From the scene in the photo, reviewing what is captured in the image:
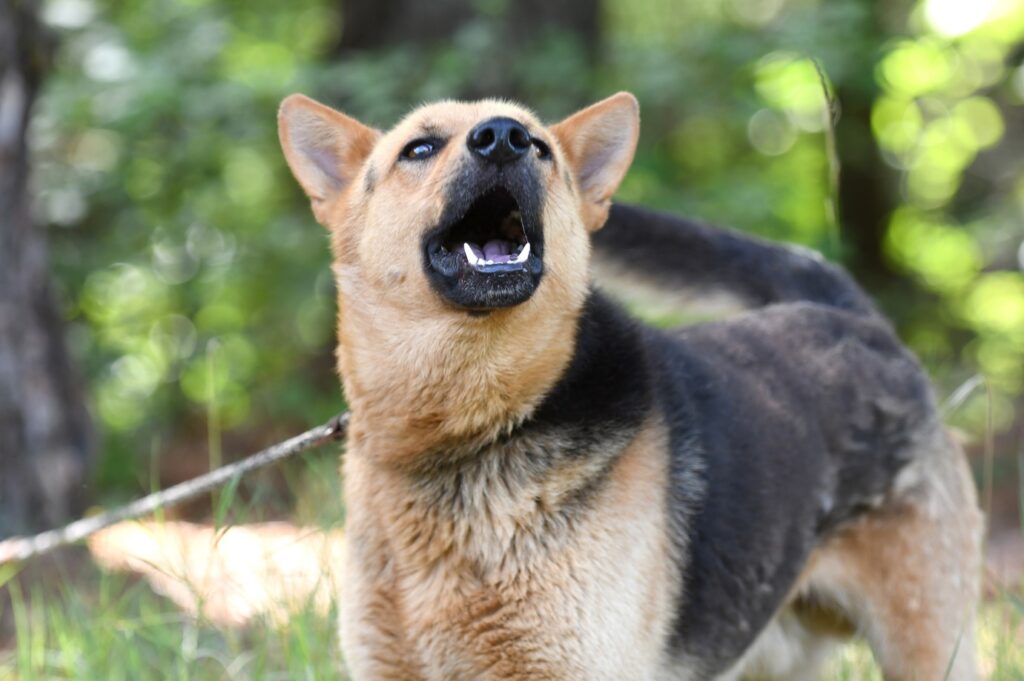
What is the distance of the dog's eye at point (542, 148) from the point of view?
10.2 feet

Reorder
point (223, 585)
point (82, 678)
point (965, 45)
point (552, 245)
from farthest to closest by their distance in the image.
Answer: point (965, 45)
point (223, 585)
point (82, 678)
point (552, 245)

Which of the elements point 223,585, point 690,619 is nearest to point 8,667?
point 223,585

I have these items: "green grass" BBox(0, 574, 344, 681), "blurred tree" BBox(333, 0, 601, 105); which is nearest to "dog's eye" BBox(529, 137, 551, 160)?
"green grass" BBox(0, 574, 344, 681)

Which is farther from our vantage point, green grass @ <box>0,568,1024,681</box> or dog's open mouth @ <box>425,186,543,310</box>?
green grass @ <box>0,568,1024,681</box>

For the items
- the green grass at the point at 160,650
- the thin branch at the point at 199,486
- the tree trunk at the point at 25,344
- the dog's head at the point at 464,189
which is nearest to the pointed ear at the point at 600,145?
the dog's head at the point at 464,189

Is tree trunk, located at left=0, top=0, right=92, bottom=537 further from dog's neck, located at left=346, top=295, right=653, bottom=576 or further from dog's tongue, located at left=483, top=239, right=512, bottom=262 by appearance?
dog's tongue, located at left=483, top=239, right=512, bottom=262

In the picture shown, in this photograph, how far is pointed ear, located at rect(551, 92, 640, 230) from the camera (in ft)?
11.0

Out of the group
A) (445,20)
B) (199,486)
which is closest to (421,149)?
(199,486)

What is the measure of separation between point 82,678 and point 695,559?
197cm

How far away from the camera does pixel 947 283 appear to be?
10.6 metres

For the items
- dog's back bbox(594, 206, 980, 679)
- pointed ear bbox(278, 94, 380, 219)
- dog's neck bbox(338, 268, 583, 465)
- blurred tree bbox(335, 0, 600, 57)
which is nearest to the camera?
dog's neck bbox(338, 268, 583, 465)

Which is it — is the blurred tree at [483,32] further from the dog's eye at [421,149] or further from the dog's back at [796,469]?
the dog's eye at [421,149]

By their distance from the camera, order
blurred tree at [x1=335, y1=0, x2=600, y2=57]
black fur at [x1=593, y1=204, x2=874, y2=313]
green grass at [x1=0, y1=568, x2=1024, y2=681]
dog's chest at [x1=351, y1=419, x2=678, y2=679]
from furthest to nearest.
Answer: blurred tree at [x1=335, y1=0, x2=600, y2=57] < black fur at [x1=593, y1=204, x2=874, y2=313] < green grass at [x1=0, y1=568, x2=1024, y2=681] < dog's chest at [x1=351, y1=419, x2=678, y2=679]

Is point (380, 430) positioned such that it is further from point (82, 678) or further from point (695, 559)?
point (82, 678)
